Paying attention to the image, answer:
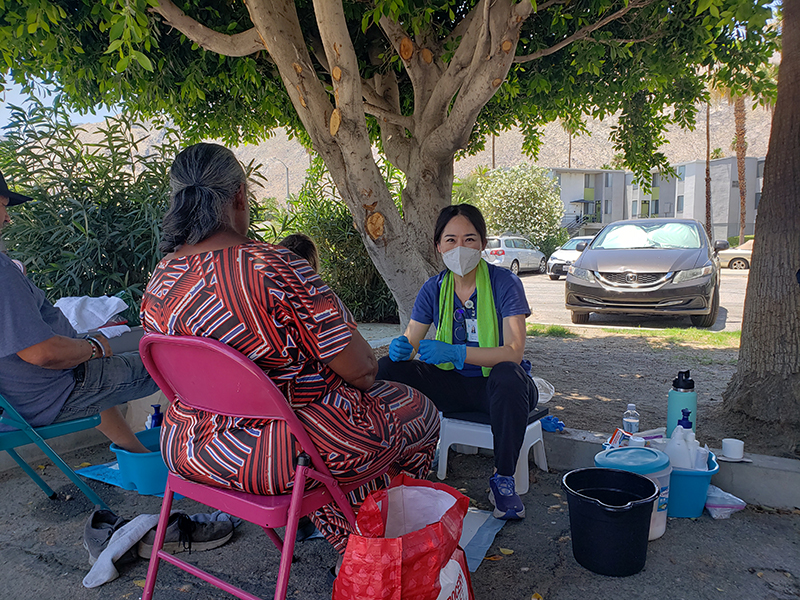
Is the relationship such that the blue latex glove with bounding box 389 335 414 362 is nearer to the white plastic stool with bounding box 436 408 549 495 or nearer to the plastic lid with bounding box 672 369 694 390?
the white plastic stool with bounding box 436 408 549 495

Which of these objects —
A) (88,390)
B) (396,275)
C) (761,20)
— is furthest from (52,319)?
(761,20)

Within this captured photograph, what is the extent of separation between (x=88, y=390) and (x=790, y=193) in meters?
3.84

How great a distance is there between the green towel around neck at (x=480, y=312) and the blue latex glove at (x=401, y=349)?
19cm

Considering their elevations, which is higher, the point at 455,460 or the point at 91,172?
the point at 91,172

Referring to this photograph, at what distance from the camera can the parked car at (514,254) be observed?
63.2ft

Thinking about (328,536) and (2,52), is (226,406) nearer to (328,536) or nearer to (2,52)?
(328,536)

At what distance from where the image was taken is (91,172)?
4.79 m

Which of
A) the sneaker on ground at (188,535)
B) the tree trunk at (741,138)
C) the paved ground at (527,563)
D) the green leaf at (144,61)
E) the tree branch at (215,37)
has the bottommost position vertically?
the paved ground at (527,563)

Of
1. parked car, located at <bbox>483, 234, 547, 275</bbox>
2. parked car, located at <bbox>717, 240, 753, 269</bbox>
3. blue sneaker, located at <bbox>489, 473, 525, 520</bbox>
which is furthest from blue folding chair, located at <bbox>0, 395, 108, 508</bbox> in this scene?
parked car, located at <bbox>717, 240, 753, 269</bbox>

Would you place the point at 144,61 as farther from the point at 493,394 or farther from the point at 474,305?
the point at 493,394

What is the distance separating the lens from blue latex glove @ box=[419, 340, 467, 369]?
281 centimetres

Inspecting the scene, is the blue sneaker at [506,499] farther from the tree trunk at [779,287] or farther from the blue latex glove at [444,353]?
the tree trunk at [779,287]

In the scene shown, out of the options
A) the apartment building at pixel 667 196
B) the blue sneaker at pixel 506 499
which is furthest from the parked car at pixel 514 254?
the apartment building at pixel 667 196

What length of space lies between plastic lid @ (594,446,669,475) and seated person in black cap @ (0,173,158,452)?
2247mm
